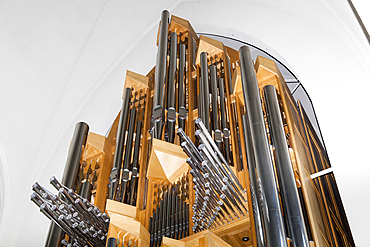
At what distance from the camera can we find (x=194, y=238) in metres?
2.57

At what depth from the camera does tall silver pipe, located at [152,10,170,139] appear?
11.1ft

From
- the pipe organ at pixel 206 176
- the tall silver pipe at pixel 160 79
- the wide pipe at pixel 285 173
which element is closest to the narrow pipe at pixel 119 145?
the pipe organ at pixel 206 176

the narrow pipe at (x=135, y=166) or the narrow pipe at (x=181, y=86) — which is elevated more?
the narrow pipe at (x=181, y=86)

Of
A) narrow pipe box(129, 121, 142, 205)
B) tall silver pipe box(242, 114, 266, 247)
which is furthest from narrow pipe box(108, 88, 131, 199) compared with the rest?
tall silver pipe box(242, 114, 266, 247)

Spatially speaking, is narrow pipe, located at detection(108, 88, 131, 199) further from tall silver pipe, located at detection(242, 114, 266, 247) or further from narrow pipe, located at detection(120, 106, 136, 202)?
tall silver pipe, located at detection(242, 114, 266, 247)

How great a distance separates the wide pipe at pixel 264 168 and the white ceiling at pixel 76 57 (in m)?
0.69

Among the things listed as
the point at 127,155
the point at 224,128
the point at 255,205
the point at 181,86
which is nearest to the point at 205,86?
the point at 181,86

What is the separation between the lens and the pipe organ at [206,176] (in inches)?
97.6

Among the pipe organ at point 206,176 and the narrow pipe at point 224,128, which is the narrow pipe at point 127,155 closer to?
the pipe organ at point 206,176

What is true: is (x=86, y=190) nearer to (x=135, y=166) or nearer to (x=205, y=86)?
(x=135, y=166)

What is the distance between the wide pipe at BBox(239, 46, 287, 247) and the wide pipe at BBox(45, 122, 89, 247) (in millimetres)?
1829

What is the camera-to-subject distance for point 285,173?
254 cm

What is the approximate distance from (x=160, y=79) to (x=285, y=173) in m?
1.81

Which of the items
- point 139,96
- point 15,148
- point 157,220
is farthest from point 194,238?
point 15,148
